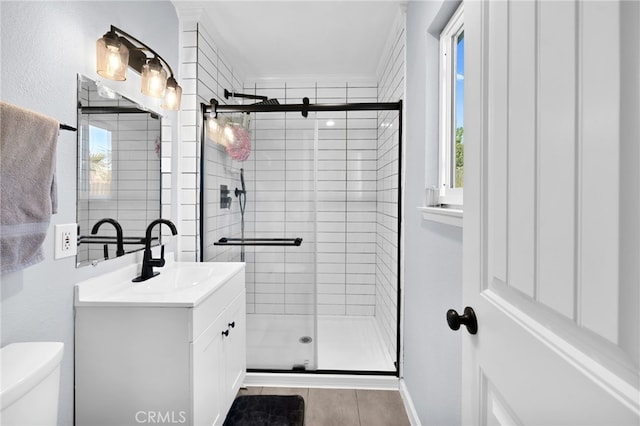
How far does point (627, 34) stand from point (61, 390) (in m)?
1.84

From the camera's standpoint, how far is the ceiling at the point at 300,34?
2115 millimetres

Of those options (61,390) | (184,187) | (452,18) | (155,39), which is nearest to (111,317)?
(61,390)

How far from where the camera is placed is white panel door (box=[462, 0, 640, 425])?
36 cm

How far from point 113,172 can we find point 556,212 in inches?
68.3

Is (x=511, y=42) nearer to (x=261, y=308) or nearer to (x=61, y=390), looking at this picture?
(x=61, y=390)

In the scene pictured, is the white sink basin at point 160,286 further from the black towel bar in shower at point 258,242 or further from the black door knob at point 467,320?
the black door knob at point 467,320

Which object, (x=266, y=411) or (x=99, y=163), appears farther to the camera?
(x=266, y=411)

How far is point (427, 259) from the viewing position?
1588 millimetres

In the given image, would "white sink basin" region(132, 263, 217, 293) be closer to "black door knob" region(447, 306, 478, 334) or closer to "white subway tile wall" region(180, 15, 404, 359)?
"white subway tile wall" region(180, 15, 404, 359)

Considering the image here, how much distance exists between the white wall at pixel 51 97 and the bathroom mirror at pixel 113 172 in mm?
51

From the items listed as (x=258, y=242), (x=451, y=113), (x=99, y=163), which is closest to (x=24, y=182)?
(x=99, y=163)

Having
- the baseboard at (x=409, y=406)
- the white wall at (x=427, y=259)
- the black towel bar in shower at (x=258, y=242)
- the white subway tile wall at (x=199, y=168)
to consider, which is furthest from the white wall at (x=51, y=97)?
the baseboard at (x=409, y=406)

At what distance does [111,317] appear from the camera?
1321 mm

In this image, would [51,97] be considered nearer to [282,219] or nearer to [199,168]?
[199,168]
